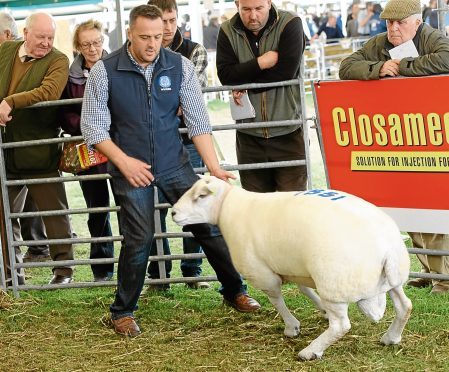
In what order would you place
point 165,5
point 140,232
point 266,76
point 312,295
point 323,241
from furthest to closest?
point 165,5 < point 266,76 < point 140,232 < point 312,295 < point 323,241

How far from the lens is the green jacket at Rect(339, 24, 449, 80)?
18.4ft

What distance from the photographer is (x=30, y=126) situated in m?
6.71

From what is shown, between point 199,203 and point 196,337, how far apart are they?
86cm

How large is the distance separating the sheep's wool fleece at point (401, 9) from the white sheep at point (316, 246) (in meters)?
1.56

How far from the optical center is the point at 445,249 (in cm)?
597

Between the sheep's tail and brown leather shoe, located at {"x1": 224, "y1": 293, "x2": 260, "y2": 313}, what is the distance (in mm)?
1431

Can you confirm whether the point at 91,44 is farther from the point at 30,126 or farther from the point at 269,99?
the point at 269,99

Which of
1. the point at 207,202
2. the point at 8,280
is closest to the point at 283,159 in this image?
the point at 207,202

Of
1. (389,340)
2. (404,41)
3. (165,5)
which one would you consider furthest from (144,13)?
(389,340)

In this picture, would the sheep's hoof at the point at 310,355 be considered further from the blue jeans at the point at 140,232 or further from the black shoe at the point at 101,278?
the black shoe at the point at 101,278

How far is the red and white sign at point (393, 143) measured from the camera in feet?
18.3

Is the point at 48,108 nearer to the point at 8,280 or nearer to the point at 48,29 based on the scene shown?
the point at 48,29

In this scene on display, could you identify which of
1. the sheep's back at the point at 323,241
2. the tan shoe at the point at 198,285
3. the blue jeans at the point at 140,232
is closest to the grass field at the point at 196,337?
the tan shoe at the point at 198,285

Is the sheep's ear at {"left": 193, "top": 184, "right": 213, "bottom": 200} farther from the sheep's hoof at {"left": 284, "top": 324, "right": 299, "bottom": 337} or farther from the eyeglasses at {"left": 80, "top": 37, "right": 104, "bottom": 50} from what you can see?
the eyeglasses at {"left": 80, "top": 37, "right": 104, "bottom": 50}
